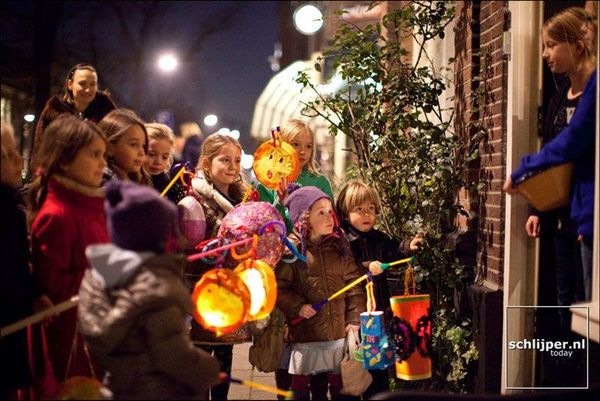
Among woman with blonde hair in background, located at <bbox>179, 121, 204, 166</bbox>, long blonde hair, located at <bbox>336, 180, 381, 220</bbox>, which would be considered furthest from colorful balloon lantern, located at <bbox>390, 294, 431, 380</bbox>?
woman with blonde hair in background, located at <bbox>179, 121, 204, 166</bbox>

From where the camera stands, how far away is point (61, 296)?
4105 mm

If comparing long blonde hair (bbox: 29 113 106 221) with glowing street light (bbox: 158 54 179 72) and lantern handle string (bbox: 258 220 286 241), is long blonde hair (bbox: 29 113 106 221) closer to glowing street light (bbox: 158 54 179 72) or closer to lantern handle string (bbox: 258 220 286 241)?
lantern handle string (bbox: 258 220 286 241)

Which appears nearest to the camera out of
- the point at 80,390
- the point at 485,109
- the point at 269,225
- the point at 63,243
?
the point at 80,390

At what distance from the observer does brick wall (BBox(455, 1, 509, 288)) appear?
19.0ft

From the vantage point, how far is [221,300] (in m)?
4.11

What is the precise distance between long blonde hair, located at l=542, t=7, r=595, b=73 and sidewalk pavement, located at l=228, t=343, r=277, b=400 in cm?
330

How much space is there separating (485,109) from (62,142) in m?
3.21

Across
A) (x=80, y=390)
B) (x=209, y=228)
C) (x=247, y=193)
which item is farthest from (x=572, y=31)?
(x=80, y=390)

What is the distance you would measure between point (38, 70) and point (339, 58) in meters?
14.0

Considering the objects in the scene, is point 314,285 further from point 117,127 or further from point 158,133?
point 117,127

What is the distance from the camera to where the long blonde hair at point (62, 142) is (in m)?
4.09

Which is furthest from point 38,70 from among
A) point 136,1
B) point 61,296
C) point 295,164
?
point 61,296

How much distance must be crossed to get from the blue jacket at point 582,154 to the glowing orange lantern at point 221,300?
1.65 m

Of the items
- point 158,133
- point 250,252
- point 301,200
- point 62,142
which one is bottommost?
point 250,252
